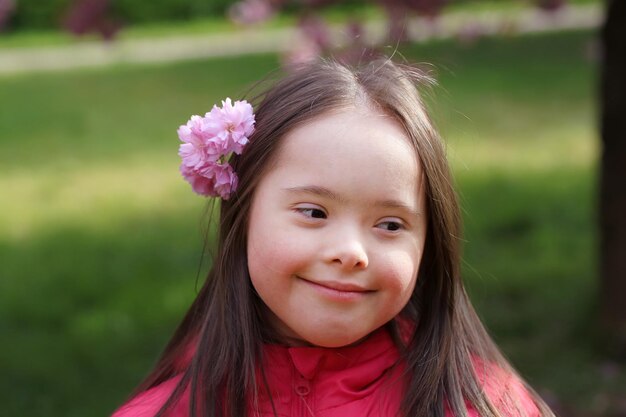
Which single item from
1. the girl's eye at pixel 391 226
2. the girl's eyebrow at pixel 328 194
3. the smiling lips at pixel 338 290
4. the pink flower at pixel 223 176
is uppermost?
the pink flower at pixel 223 176

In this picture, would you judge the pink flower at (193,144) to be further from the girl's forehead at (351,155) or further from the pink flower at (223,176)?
the girl's forehead at (351,155)

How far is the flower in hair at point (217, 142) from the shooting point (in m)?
2.19

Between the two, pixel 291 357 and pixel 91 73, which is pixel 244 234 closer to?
pixel 291 357

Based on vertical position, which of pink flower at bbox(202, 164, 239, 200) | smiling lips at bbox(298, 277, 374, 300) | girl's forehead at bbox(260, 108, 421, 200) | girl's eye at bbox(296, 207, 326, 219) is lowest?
smiling lips at bbox(298, 277, 374, 300)

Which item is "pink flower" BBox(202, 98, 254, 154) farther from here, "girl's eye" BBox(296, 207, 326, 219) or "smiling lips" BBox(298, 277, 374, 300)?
"smiling lips" BBox(298, 277, 374, 300)

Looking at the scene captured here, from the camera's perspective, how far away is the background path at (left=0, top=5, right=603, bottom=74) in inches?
527

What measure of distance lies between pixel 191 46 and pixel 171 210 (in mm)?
7206

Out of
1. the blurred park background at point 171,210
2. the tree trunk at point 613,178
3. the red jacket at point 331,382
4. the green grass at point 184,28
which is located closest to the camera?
the red jacket at point 331,382

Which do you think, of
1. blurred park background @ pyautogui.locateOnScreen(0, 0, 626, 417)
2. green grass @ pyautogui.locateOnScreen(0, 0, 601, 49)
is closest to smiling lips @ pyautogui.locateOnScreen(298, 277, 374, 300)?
blurred park background @ pyautogui.locateOnScreen(0, 0, 626, 417)

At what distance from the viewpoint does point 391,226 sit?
6.84ft

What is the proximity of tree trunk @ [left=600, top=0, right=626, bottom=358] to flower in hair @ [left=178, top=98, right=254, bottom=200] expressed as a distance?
2696 mm

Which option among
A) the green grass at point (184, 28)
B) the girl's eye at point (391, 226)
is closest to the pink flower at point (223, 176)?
the girl's eye at point (391, 226)

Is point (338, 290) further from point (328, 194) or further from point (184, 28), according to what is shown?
point (184, 28)

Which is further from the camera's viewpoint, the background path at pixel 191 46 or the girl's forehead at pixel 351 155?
the background path at pixel 191 46
